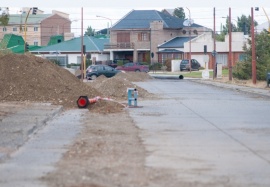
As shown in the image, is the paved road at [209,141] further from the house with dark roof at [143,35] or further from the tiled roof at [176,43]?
the tiled roof at [176,43]

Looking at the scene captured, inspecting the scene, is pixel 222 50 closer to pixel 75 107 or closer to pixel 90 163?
pixel 75 107

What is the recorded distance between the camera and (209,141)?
18094 millimetres

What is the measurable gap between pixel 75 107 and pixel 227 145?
13.4 m

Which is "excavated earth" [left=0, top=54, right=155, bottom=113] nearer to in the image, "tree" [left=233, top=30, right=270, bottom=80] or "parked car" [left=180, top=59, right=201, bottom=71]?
"tree" [left=233, top=30, right=270, bottom=80]

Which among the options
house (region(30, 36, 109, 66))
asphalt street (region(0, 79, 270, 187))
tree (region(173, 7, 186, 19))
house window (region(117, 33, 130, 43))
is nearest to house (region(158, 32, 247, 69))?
house window (region(117, 33, 130, 43))

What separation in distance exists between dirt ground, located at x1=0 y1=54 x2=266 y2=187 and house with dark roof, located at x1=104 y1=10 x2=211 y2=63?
65.4 m

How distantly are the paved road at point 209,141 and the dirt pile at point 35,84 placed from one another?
3.22m

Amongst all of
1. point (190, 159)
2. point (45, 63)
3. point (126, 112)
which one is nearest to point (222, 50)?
point (45, 63)

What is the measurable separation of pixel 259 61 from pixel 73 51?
4540cm

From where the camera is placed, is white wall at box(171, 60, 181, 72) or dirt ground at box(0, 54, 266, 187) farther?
white wall at box(171, 60, 181, 72)

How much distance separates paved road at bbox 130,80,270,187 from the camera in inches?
505

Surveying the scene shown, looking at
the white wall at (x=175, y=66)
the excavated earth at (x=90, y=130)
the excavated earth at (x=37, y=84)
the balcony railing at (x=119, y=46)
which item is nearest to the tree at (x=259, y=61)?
the excavated earth at (x=90, y=130)

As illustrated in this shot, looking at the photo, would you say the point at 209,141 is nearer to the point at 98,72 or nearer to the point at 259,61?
the point at 259,61

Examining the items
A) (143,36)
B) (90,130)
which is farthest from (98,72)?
(90,130)
